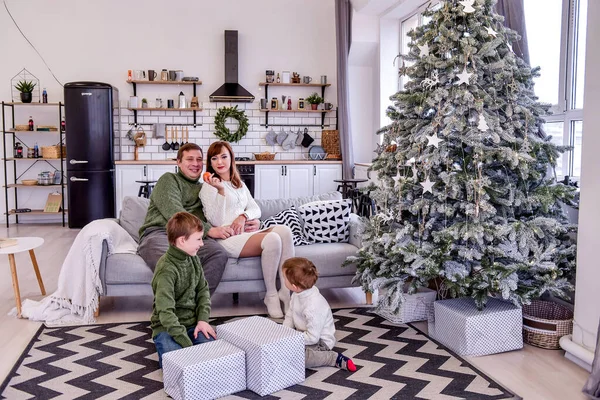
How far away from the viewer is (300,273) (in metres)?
2.99

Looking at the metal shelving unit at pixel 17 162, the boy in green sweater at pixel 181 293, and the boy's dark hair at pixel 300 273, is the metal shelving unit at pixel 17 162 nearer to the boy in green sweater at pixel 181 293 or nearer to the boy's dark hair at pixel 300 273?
the boy in green sweater at pixel 181 293

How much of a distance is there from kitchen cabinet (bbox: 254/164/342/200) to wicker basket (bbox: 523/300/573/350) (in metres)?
4.75

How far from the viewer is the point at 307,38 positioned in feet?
28.1

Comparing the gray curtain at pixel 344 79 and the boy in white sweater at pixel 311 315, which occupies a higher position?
the gray curtain at pixel 344 79

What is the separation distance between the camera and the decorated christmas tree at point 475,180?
321 cm

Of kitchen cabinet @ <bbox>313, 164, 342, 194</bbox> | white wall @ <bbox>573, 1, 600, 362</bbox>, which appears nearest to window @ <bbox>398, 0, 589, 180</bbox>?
white wall @ <bbox>573, 1, 600, 362</bbox>

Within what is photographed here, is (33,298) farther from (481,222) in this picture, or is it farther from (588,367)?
(588,367)

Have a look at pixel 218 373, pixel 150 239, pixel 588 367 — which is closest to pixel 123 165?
pixel 150 239

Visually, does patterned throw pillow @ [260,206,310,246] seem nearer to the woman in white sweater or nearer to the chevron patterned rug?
the woman in white sweater

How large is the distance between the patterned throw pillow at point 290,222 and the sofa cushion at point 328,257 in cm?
11

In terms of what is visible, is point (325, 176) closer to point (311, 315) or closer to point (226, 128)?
point (226, 128)

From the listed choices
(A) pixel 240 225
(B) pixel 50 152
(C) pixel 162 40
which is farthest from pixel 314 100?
(A) pixel 240 225

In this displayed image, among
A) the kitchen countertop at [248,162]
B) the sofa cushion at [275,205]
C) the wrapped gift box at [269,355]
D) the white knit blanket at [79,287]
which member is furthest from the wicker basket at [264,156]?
the wrapped gift box at [269,355]

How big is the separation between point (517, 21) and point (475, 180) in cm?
139
